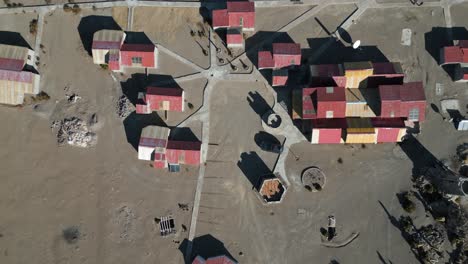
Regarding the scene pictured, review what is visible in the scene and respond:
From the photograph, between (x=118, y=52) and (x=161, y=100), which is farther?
(x=118, y=52)

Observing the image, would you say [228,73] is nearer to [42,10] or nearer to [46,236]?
[42,10]

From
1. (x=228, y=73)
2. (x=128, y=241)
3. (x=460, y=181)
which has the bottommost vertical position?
(x=128, y=241)

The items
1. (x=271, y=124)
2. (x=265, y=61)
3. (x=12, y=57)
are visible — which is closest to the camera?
(x=265, y=61)

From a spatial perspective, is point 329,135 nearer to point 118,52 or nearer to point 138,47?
point 138,47

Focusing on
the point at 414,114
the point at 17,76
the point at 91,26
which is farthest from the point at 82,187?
the point at 414,114

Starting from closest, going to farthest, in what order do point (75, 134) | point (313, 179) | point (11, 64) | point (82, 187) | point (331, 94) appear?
point (331, 94) < point (313, 179) < point (11, 64) < point (82, 187) < point (75, 134)

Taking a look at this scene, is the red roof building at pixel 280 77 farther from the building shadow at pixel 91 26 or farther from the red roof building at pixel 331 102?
the building shadow at pixel 91 26

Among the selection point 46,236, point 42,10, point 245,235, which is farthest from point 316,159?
point 42,10
